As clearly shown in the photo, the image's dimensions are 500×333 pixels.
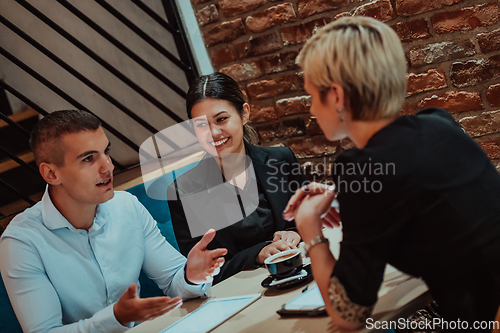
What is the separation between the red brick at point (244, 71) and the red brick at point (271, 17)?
0.18 meters

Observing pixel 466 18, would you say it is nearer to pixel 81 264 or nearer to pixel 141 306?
pixel 141 306

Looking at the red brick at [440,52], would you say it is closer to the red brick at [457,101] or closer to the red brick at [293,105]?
the red brick at [457,101]

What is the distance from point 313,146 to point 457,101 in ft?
2.19

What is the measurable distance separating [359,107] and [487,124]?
3.81 feet

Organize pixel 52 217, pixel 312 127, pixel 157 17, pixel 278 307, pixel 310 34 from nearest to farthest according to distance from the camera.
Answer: pixel 278 307, pixel 52 217, pixel 310 34, pixel 312 127, pixel 157 17

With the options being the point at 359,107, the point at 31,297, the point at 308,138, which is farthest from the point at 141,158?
the point at 359,107

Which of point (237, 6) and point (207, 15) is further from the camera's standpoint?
point (207, 15)

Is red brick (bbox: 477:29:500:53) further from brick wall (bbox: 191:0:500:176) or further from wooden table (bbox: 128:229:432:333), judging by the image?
wooden table (bbox: 128:229:432:333)

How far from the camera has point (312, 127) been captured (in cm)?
209

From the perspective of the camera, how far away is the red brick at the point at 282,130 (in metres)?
2.12

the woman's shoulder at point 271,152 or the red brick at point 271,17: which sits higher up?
the red brick at point 271,17

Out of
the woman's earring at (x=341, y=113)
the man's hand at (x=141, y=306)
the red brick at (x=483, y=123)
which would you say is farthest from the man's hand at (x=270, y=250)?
the red brick at (x=483, y=123)

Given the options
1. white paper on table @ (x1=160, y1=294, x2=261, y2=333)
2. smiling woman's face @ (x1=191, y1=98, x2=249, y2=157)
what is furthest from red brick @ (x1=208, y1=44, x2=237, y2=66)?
white paper on table @ (x1=160, y1=294, x2=261, y2=333)

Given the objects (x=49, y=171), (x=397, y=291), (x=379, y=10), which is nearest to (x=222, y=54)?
(x=379, y=10)
